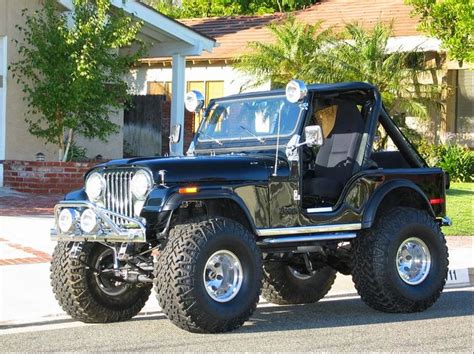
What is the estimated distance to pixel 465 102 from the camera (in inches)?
1163

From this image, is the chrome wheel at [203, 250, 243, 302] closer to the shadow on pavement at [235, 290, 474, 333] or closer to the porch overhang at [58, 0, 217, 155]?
the shadow on pavement at [235, 290, 474, 333]

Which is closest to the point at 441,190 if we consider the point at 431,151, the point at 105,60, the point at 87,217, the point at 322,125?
the point at 322,125

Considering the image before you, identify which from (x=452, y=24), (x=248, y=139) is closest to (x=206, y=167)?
(x=248, y=139)

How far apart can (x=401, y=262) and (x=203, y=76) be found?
71.7 ft

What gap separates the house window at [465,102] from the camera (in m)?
29.5

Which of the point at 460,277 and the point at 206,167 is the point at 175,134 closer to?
the point at 206,167

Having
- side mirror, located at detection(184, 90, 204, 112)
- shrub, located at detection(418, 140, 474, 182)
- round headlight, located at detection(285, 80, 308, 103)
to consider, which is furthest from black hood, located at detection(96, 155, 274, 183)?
shrub, located at detection(418, 140, 474, 182)

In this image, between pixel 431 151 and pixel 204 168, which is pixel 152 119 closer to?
pixel 431 151

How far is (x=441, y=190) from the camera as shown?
11203 millimetres

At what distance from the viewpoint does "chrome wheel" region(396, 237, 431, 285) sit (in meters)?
10.6

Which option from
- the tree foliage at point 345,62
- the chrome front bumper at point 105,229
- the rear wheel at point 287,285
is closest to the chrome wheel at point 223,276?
the chrome front bumper at point 105,229

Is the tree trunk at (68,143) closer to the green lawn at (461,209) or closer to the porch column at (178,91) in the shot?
the porch column at (178,91)

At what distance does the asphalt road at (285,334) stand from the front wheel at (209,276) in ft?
0.61

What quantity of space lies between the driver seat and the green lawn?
7.42 meters
